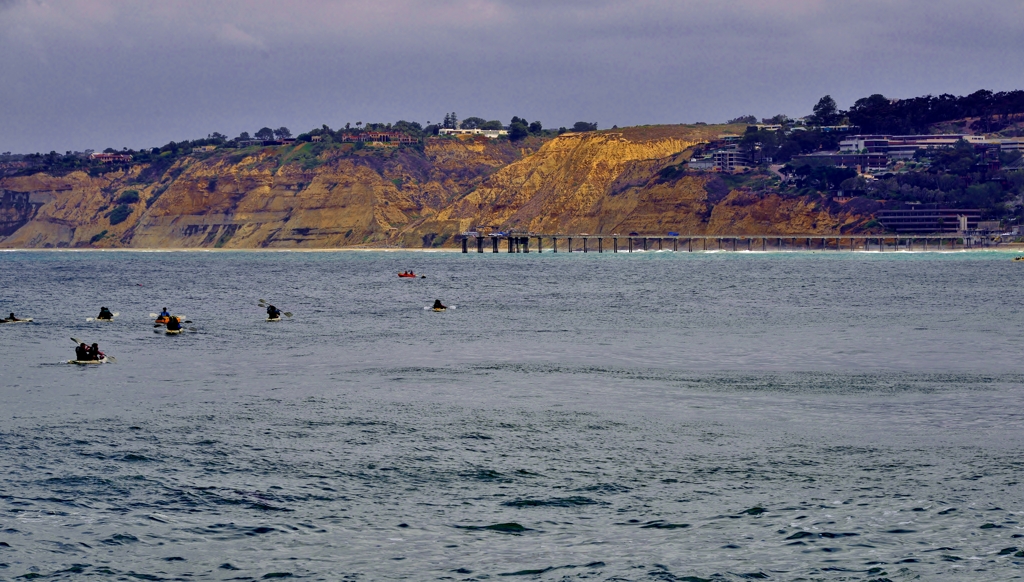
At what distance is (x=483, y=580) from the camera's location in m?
18.9

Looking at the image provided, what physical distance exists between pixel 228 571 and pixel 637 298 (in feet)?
254

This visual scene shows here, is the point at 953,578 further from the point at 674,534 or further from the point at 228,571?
the point at 228,571

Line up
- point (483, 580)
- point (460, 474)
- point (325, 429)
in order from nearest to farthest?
point (483, 580)
point (460, 474)
point (325, 429)

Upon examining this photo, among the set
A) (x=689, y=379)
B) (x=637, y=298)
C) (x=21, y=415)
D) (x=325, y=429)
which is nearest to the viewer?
(x=325, y=429)

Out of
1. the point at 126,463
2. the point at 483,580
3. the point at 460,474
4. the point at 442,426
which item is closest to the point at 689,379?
the point at 442,426

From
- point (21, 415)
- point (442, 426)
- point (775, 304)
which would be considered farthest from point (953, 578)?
point (775, 304)

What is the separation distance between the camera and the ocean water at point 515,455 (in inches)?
798

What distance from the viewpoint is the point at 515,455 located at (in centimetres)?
2819

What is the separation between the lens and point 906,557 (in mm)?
19953

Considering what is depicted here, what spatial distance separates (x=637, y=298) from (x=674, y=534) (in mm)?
74369

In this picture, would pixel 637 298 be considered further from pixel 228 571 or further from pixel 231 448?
pixel 228 571

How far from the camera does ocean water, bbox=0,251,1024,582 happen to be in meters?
20.3

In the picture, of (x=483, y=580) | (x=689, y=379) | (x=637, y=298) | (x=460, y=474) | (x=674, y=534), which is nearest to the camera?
(x=483, y=580)

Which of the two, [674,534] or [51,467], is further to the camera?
[51,467]
